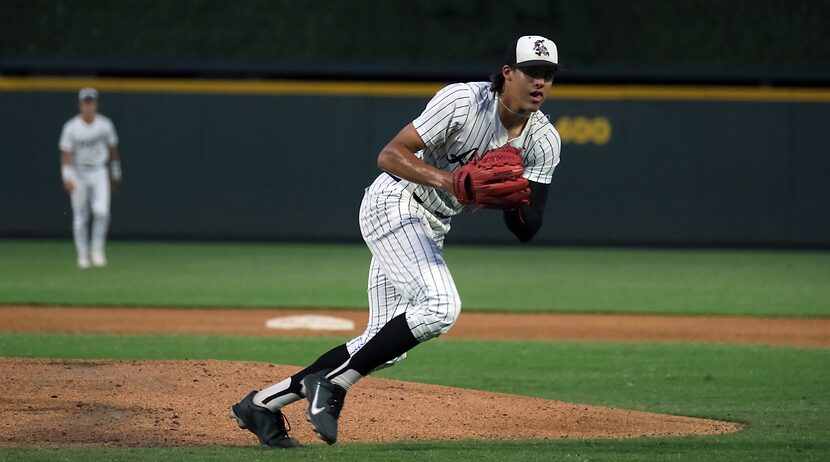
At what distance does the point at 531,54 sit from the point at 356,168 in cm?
1305

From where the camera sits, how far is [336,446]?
16.8 feet

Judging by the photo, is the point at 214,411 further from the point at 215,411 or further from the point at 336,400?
the point at 336,400

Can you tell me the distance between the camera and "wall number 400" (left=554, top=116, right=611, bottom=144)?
17.7m

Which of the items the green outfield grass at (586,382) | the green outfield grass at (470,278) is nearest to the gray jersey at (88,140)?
the green outfield grass at (470,278)

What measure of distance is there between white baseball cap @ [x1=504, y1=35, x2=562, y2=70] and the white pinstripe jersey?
0.58 feet

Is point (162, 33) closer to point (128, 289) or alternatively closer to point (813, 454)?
point (128, 289)

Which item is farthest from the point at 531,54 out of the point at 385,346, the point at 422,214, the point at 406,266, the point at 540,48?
the point at 385,346

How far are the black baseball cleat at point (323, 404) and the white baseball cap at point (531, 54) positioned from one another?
4.82 feet

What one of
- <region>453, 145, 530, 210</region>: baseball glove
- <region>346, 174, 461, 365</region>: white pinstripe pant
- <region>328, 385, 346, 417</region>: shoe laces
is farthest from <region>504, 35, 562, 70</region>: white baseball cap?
<region>328, 385, 346, 417</region>: shoe laces

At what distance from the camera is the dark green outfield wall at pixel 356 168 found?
17562 mm

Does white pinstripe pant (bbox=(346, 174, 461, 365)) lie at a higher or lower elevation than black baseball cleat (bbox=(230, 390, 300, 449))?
higher

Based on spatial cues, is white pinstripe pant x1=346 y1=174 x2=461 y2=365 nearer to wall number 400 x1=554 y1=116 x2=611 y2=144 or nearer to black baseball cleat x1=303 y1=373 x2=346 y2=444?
black baseball cleat x1=303 y1=373 x2=346 y2=444

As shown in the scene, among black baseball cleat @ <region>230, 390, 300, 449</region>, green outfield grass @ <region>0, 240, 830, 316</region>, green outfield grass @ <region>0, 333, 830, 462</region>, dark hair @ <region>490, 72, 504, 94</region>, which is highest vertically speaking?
dark hair @ <region>490, 72, 504, 94</region>

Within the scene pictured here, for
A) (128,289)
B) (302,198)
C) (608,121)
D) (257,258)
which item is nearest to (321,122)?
(302,198)
